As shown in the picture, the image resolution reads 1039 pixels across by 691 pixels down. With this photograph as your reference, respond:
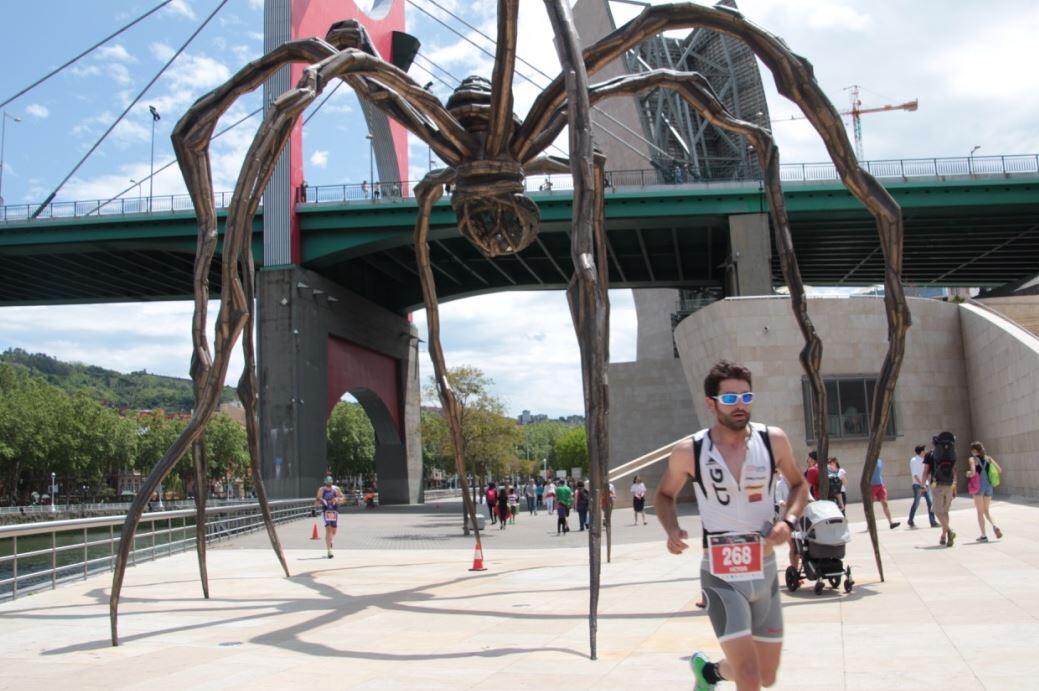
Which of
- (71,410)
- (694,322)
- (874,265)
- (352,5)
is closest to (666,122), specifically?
(874,265)

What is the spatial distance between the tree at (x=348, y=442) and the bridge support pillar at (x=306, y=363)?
43081 millimetres

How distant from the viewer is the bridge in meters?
34.8

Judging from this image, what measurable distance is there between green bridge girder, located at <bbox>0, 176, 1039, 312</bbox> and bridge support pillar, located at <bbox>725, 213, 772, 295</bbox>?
2.06 ft

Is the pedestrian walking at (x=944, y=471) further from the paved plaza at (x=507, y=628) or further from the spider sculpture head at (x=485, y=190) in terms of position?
the spider sculpture head at (x=485, y=190)

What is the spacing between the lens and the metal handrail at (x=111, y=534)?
9742 mm

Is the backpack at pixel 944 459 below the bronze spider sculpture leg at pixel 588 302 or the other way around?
below

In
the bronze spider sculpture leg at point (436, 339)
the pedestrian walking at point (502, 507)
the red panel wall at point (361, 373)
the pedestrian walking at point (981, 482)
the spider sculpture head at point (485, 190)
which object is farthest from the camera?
the red panel wall at point (361, 373)

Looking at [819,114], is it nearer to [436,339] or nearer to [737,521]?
[737,521]

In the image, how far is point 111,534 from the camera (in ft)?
42.3

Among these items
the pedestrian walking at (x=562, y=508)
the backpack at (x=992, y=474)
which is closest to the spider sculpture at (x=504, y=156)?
the backpack at (x=992, y=474)

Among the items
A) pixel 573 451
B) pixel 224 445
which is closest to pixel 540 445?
pixel 573 451

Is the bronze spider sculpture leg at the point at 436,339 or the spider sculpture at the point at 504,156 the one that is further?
the bronze spider sculpture leg at the point at 436,339

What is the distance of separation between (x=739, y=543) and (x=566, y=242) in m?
37.6

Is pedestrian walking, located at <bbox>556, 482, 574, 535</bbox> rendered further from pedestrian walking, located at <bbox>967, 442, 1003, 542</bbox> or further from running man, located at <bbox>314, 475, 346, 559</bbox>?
pedestrian walking, located at <bbox>967, 442, 1003, 542</bbox>
